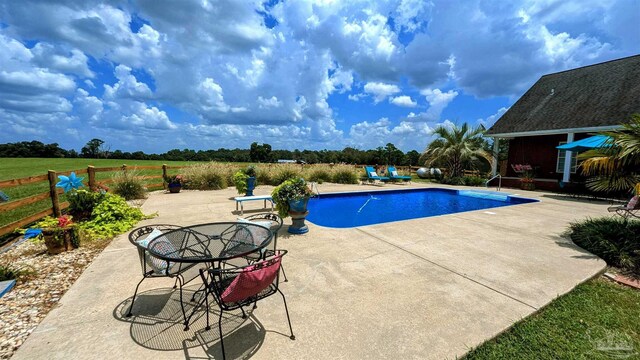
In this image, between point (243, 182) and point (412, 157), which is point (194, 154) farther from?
point (243, 182)

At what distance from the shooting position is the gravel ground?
87.0 inches

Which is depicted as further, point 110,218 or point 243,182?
point 243,182

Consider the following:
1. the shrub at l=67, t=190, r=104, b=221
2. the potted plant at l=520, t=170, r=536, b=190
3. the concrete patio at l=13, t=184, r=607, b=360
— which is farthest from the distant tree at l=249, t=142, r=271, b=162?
the concrete patio at l=13, t=184, r=607, b=360

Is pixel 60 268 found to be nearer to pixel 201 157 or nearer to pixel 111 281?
pixel 111 281

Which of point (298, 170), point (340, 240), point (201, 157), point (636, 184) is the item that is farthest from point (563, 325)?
point (201, 157)

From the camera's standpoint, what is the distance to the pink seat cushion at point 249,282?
188cm

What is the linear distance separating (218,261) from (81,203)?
4.78 metres

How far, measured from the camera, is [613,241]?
4098 millimetres

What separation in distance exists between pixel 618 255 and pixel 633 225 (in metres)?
1.61

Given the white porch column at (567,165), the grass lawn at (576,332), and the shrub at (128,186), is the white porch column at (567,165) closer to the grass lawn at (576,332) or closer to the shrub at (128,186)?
the grass lawn at (576,332)

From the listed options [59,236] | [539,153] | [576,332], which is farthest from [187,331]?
[539,153]

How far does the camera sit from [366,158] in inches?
1566

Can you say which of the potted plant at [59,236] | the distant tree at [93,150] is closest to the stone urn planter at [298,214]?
the potted plant at [59,236]

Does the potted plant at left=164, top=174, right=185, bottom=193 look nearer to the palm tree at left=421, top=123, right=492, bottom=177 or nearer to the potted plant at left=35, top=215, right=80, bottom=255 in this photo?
the potted plant at left=35, top=215, right=80, bottom=255
